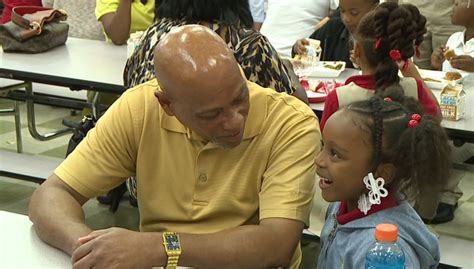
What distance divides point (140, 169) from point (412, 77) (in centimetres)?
168

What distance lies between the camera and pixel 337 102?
3188 millimetres

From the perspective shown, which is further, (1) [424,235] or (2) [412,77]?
(2) [412,77]

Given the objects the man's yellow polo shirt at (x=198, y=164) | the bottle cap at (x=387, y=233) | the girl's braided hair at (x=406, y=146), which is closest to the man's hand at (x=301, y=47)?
the man's yellow polo shirt at (x=198, y=164)

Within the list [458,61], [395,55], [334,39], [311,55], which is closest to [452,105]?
[395,55]

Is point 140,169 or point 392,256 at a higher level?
point 392,256

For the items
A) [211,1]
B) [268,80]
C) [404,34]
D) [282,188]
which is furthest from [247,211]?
[404,34]

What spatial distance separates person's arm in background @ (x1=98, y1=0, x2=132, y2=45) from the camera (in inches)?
178

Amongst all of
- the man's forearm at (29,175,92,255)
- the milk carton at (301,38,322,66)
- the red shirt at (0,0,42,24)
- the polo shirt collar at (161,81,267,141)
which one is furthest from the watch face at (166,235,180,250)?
the red shirt at (0,0,42,24)

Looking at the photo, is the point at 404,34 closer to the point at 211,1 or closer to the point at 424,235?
the point at 211,1

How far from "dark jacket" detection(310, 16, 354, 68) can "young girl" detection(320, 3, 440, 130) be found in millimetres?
1264

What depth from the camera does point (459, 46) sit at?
15.3 feet

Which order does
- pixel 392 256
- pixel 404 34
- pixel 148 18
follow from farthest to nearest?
pixel 148 18 < pixel 404 34 < pixel 392 256

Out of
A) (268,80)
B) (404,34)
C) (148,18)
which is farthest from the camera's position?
(148,18)

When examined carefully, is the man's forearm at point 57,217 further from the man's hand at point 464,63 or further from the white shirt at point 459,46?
the white shirt at point 459,46
